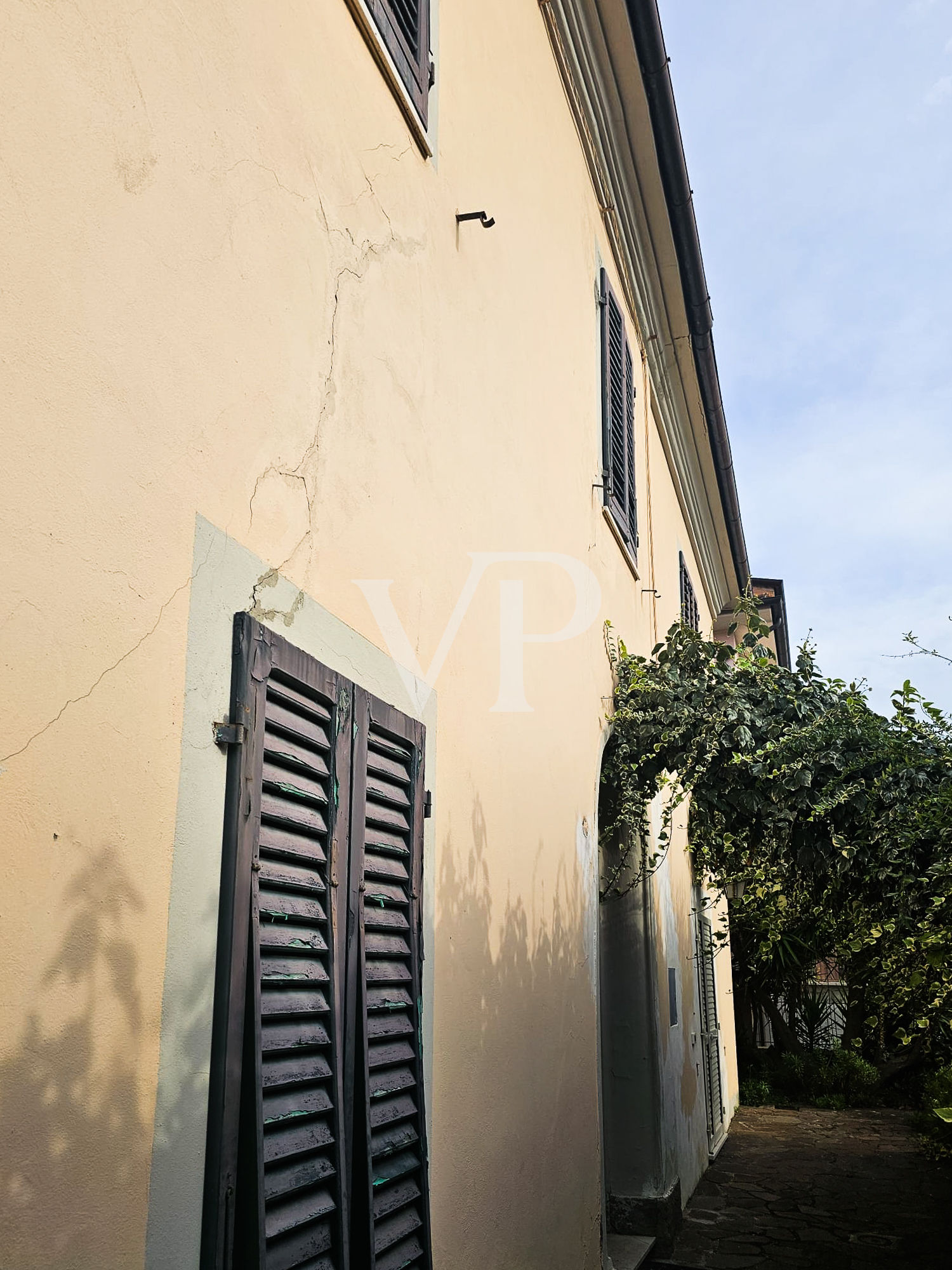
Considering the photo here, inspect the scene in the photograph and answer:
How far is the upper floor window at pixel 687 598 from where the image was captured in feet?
34.6

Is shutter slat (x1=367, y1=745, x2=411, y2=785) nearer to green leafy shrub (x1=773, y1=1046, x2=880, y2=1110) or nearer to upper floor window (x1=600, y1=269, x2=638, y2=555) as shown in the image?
upper floor window (x1=600, y1=269, x2=638, y2=555)

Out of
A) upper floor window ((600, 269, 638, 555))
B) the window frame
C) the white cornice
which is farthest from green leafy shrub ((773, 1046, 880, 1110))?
the window frame

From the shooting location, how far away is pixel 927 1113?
1064 cm

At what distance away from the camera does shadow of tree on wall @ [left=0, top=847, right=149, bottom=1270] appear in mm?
1570

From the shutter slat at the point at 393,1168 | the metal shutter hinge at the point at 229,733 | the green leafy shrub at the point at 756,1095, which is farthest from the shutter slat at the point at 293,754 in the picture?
the green leafy shrub at the point at 756,1095

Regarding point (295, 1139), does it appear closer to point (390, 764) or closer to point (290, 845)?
point (290, 845)

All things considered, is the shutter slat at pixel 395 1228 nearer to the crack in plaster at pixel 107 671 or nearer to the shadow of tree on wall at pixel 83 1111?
the shadow of tree on wall at pixel 83 1111

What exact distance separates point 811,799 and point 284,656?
353 centimetres

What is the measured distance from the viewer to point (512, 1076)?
155 inches

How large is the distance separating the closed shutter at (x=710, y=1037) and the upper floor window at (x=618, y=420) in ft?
15.0

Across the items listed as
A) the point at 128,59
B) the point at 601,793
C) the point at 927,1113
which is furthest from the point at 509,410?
the point at 927,1113

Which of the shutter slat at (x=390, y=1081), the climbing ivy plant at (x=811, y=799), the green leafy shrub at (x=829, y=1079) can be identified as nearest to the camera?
the shutter slat at (x=390, y=1081)

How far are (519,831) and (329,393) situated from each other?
2157 millimetres

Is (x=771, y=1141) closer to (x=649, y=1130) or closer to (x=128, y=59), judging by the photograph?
(x=649, y=1130)
